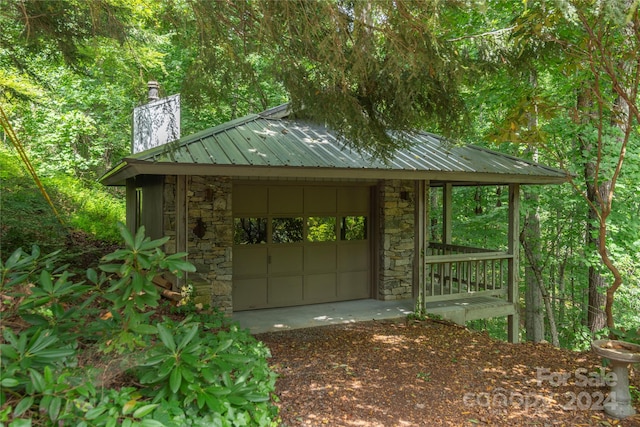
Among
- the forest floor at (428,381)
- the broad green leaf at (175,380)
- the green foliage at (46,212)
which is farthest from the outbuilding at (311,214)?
the broad green leaf at (175,380)

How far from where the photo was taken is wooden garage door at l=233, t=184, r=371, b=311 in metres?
6.95

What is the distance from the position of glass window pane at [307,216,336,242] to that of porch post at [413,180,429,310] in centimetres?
147

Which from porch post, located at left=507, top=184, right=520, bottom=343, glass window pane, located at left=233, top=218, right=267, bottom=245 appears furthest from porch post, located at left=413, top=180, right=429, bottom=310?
glass window pane, located at left=233, top=218, right=267, bottom=245

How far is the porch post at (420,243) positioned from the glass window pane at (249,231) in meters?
2.42

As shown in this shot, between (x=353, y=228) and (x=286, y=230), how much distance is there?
1268 mm

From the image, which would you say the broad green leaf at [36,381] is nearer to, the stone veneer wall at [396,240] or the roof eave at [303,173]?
the roof eave at [303,173]

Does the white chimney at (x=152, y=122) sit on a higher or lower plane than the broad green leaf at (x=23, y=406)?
higher

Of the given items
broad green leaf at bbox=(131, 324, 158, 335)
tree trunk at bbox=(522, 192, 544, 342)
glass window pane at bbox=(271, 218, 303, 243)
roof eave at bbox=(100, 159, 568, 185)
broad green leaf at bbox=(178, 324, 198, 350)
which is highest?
roof eave at bbox=(100, 159, 568, 185)

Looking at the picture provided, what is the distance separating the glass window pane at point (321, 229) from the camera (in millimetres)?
7488

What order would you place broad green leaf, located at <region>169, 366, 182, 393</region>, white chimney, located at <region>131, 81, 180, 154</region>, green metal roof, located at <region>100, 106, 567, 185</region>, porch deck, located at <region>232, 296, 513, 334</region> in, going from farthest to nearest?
1. white chimney, located at <region>131, 81, 180, 154</region>
2. porch deck, located at <region>232, 296, 513, 334</region>
3. green metal roof, located at <region>100, 106, 567, 185</region>
4. broad green leaf, located at <region>169, 366, 182, 393</region>

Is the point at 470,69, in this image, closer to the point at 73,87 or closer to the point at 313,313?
the point at 313,313

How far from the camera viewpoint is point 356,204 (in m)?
7.78

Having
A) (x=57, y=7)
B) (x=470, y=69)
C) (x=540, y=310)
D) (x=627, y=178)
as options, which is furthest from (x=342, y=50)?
(x=540, y=310)

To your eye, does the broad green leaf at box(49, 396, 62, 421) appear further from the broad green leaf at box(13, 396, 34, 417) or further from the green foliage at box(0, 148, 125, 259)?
the green foliage at box(0, 148, 125, 259)
